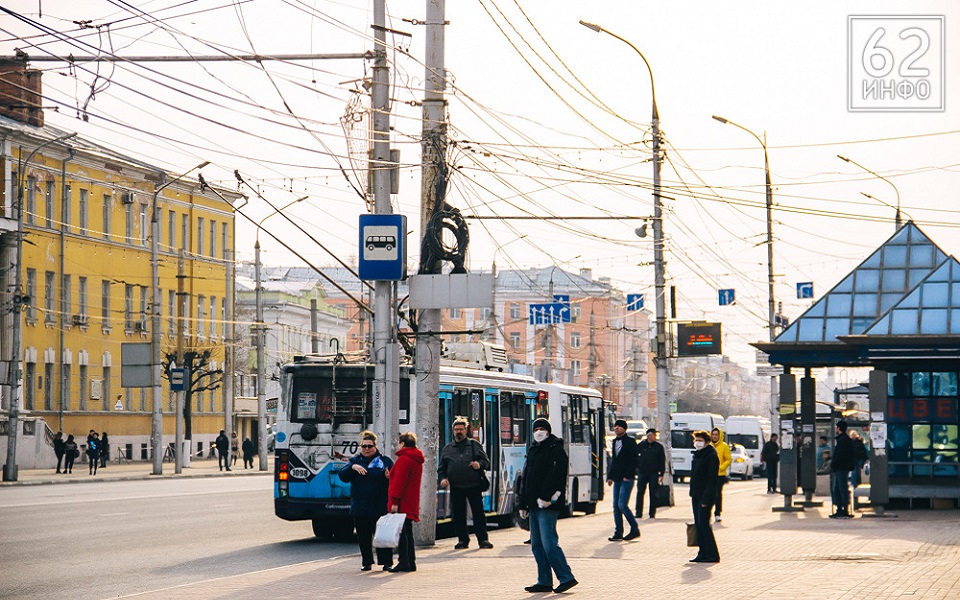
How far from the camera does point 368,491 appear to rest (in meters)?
17.6

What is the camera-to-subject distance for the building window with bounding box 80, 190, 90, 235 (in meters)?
70.2

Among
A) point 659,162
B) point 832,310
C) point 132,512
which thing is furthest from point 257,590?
point 659,162

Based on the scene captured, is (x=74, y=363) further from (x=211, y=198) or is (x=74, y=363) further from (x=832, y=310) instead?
(x=832, y=310)

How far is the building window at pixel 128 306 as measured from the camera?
2960 inches

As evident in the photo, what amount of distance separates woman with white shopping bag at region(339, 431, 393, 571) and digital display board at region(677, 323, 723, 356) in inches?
803

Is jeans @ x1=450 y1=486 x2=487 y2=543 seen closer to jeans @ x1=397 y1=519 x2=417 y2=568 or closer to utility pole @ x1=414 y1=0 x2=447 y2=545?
utility pole @ x1=414 y1=0 x2=447 y2=545

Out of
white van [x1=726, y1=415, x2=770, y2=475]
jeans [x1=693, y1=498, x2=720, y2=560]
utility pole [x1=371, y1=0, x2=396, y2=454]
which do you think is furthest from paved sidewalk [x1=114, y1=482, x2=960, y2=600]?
white van [x1=726, y1=415, x2=770, y2=475]

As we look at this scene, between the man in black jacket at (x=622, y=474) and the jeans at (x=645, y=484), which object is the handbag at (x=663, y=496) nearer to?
the jeans at (x=645, y=484)

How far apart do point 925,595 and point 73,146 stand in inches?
2292

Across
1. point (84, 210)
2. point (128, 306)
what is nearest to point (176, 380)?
point (84, 210)

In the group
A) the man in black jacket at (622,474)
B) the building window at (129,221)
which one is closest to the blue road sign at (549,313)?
the building window at (129,221)

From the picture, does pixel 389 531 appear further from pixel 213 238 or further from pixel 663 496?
pixel 213 238

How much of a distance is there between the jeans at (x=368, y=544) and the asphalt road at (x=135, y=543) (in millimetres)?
1691

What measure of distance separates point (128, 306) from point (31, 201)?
11294mm
